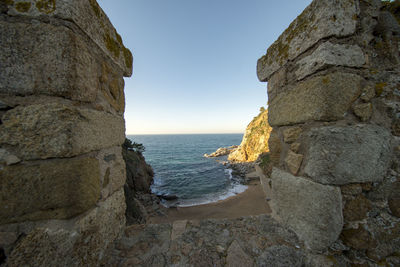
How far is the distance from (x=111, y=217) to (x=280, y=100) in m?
2.03

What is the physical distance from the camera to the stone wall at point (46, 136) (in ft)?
2.70

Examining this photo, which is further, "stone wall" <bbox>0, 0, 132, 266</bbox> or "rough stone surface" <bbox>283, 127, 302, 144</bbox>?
"rough stone surface" <bbox>283, 127, 302, 144</bbox>

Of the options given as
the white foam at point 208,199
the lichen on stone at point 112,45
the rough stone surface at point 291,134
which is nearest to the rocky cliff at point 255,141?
the white foam at point 208,199

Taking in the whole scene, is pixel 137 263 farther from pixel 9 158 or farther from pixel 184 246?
→ pixel 9 158

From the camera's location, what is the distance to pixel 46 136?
2.84ft

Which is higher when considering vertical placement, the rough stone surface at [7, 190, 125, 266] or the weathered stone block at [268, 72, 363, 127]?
the weathered stone block at [268, 72, 363, 127]

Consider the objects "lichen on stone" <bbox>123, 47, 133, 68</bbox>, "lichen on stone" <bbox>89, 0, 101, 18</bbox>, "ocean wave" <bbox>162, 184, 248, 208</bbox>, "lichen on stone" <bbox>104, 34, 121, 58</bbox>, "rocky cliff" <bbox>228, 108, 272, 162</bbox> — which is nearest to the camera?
"lichen on stone" <bbox>89, 0, 101, 18</bbox>

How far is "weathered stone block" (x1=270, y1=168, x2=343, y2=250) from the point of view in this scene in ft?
3.70

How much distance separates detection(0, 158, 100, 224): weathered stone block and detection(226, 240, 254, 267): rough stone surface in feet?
3.94

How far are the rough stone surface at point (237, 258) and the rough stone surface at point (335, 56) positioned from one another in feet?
5.51

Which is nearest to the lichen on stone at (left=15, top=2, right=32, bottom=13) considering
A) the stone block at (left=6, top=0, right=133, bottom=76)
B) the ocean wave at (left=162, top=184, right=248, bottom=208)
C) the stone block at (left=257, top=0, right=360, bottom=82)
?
the stone block at (left=6, top=0, right=133, bottom=76)

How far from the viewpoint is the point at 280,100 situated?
1598 millimetres

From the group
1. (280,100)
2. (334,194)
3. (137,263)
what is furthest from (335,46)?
(137,263)

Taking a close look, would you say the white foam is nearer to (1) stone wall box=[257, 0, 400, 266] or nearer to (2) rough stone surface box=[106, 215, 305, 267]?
(2) rough stone surface box=[106, 215, 305, 267]
